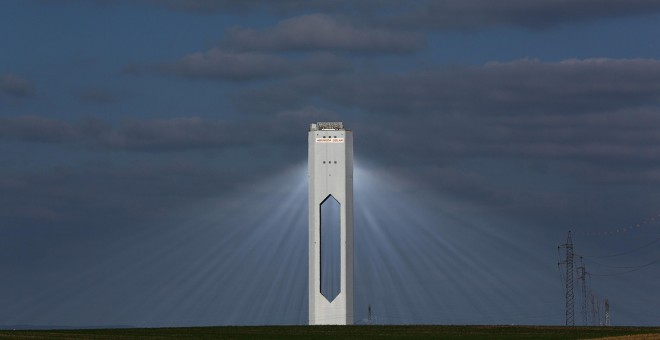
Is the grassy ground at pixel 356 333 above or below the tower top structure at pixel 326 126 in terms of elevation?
below

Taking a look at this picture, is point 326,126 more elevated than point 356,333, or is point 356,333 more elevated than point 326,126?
point 326,126

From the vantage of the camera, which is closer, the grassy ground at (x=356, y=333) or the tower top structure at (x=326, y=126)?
the grassy ground at (x=356, y=333)

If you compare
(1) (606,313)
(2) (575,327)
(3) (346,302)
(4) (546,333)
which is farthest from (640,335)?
(1) (606,313)

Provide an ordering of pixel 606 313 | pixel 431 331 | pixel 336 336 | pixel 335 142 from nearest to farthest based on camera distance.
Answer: pixel 336 336
pixel 431 331
pixel 335 142
pixel 606 313

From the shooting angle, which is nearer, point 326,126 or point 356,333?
point 356,333

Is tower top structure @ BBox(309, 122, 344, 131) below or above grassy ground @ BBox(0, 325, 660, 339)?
above

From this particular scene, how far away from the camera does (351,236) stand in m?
143

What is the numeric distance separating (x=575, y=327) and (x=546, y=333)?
9.51 meters

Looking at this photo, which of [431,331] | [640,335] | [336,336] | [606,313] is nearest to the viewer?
[640,335]

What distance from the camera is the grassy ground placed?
109 metres

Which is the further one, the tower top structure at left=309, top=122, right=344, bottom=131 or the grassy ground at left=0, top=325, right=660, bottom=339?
the tower top structure at left=309, top=122, right=344, bottom=131

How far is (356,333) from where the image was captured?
385 feet

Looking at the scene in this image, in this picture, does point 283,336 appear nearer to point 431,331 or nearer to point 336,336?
point 336,336

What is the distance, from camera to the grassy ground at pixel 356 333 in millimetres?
108938
